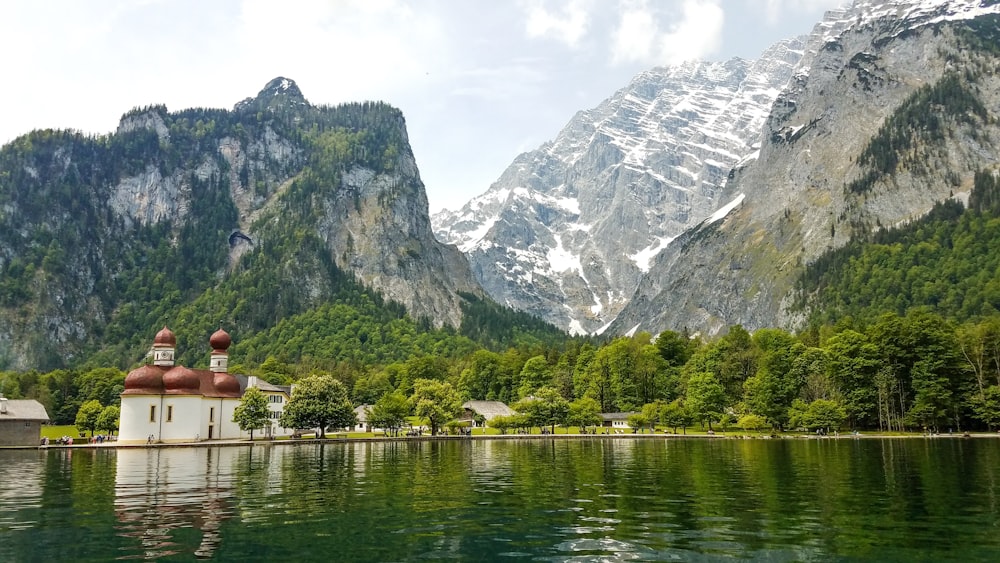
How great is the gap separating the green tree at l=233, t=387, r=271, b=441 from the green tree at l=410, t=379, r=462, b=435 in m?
25.0

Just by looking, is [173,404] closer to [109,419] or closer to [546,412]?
[109,419]

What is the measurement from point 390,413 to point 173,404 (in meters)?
35.8

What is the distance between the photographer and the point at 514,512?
32844mm

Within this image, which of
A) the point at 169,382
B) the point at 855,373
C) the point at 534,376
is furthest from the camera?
the point at 534,376

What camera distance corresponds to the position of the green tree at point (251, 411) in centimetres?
11188

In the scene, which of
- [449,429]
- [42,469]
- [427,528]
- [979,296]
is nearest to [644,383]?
[449,429]

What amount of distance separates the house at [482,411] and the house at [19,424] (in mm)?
72280

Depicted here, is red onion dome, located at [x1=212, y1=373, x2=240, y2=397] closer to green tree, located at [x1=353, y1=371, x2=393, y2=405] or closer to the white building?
the white building

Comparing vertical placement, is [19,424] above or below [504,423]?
above

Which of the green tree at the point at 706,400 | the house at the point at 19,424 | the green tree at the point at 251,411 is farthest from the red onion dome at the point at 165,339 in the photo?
the green tree at the point at 706,400

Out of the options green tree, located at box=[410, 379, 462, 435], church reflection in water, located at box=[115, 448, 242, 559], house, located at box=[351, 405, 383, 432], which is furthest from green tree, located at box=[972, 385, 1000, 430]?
church reflection in water, located at box=[115, 448, 242, 559]

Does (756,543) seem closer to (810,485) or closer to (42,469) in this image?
(810,485)

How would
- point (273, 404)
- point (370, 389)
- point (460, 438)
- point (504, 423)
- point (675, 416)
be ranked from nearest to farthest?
1. point (460, 438)
2. point (675, 416)
3. point (273, 404)
4. point (504, 423)
5. point (370, 389)

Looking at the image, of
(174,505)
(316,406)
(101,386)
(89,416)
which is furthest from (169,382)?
(174,505)
